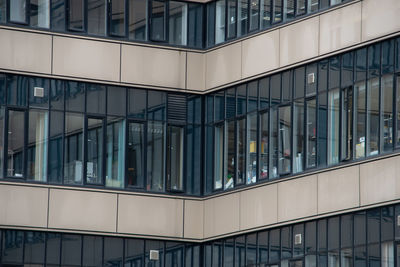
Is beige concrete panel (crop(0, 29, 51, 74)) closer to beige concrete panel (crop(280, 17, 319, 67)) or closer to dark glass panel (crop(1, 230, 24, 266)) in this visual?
dark glass panel (crop(1, 230, 24, 266))

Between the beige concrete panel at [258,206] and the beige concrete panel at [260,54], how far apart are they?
11.6 ft

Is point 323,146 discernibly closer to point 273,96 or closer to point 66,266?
point 273,96

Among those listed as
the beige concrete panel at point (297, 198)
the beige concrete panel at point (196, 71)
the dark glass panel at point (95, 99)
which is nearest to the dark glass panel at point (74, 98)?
the dark glass panel at point (95, 99)

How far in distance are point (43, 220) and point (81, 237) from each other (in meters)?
1.27

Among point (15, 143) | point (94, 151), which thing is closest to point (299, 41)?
point (94, 151)

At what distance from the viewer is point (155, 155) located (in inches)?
1820

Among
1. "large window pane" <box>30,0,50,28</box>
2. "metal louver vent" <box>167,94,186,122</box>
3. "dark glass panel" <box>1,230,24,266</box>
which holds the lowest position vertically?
"dark glass panel" <box>1,230,24,266</box>

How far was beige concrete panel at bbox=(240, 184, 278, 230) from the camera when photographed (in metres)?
43.5

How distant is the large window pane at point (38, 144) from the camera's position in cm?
4475

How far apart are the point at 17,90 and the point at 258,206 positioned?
309 inches

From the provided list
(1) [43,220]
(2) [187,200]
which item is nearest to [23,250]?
(1) [43,220]

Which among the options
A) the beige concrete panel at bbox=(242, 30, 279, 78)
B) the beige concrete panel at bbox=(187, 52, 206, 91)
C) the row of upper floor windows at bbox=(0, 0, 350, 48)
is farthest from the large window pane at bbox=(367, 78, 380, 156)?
the beige concrete panel at bbox=(187, 52, 206, 91)

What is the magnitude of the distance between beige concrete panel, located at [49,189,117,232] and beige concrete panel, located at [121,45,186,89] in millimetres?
3750

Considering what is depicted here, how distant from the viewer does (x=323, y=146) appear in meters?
42.0
